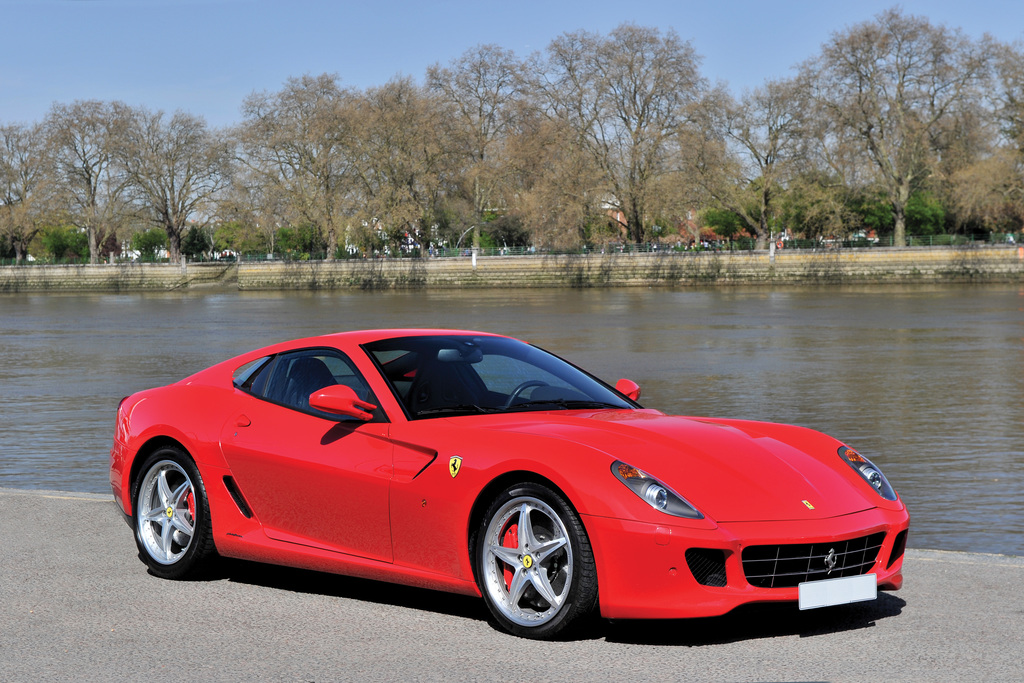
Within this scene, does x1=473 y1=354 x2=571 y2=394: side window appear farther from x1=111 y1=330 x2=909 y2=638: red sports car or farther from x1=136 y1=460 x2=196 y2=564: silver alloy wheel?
x1=136 y1=460 x2=196 y2=564: silver alloy wheel

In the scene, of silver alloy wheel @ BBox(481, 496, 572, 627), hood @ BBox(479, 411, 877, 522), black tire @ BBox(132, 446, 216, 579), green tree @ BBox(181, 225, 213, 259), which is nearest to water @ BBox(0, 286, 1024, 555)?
hood @ BBox(479, 411, 877, 522)

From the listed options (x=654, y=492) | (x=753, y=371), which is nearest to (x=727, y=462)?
(x=654, y=492)

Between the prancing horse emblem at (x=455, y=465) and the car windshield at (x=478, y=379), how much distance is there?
423 millimetres

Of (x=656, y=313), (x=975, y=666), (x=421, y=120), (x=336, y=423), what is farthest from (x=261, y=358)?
(x=421, y=120)

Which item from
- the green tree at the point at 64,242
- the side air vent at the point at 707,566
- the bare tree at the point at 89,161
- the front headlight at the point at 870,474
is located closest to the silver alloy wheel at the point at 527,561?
the side air vent at the point at 707,566

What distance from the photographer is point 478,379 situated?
5672 millimetres

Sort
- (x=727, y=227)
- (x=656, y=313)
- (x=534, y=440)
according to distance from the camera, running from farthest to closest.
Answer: (x=727, y=227)
(x=656, y=313)
(x=534, y=440)

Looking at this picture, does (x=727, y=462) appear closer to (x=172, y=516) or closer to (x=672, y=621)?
(x=672, y=621)

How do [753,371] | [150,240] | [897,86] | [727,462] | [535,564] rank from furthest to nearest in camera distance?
[150,240], [897,86], [753,371], [727,462], [535,564]

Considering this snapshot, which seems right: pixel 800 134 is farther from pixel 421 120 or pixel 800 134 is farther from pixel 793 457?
pixel 793 457

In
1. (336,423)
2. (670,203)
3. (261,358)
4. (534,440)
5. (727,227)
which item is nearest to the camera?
(534,440)

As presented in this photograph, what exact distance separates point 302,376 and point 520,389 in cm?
111

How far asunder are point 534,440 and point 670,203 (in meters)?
69.6

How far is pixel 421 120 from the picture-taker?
82.9 m
